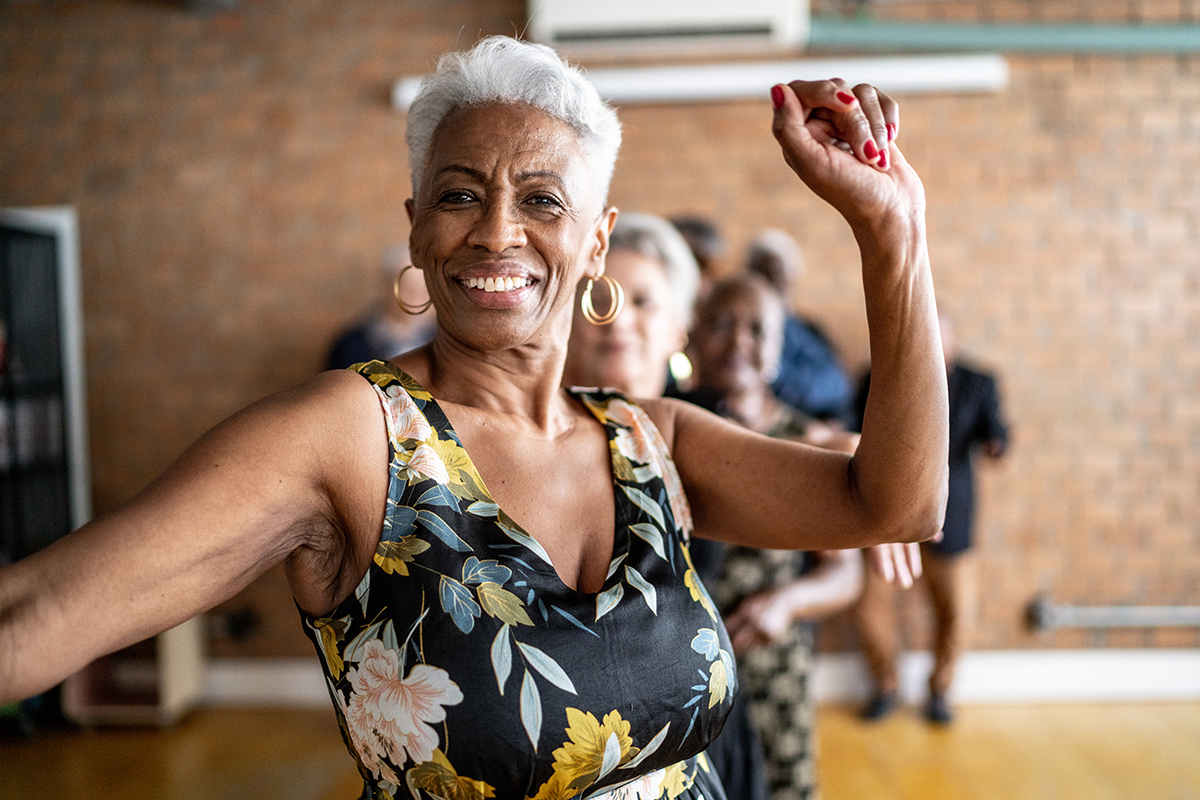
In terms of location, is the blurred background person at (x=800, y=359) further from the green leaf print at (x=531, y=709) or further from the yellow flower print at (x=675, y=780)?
the green leaf print at (x=531, y=709)

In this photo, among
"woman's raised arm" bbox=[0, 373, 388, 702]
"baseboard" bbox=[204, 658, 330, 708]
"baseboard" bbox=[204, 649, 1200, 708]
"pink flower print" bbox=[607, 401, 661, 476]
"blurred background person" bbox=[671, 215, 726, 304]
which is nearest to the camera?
"woman's raised arm" bbox=[0, 373, 388, 702]

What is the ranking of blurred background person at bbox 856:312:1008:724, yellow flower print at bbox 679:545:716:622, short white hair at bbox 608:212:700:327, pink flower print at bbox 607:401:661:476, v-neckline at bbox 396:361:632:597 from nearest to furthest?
v-neckline at bbox 396:361:632:597 → yellow flower print at bbox 679:545:716:622 → pink flower print at bbox 607:401:661:476 → short white hair at bbox 608:212:700:327 → blurred background person at bbox 856:312:1008:724

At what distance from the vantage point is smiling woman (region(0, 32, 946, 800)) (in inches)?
31.3

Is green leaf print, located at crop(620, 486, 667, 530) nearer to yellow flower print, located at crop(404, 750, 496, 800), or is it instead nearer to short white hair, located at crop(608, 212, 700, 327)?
yellow flower print, located at crop(404, 750, 496, 800)

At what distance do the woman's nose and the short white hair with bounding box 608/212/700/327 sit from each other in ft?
3.30

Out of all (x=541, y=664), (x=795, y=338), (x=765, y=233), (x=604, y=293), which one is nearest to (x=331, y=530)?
(x=541, y=664)

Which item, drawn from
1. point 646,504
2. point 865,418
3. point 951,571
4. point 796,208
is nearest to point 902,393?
point 865,418

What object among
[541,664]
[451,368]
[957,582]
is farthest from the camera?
[957,582]

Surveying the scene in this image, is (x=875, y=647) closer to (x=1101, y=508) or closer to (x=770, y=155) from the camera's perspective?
(x=1101, y=508)

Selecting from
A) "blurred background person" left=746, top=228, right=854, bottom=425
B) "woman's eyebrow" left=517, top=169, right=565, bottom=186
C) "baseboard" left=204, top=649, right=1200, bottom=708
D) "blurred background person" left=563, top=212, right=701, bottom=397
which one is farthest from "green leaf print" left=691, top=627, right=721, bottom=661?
"baseboard" left=204, top=649, right=1200, bottom=708

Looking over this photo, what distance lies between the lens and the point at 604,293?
79.9 inches

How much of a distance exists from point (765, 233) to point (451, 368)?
348 cm

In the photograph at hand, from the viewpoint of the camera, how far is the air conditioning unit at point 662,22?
13.2ft

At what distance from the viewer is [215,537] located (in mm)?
785
